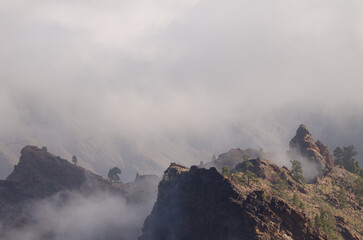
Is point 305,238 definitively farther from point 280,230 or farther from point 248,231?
point 248,231

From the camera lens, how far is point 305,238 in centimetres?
19912

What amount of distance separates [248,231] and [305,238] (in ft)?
77.1

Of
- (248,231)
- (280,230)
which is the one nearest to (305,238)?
(280,230)

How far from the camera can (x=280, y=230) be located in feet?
652

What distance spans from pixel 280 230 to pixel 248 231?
1305 centimetres

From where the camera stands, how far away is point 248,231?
7840 inches

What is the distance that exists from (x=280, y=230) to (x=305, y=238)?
1080 cm
